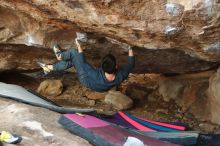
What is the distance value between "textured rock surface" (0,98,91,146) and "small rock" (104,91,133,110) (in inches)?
119

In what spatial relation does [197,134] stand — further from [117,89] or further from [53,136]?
[117,89]

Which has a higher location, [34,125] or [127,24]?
[127,24]

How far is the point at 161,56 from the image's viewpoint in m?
7.51

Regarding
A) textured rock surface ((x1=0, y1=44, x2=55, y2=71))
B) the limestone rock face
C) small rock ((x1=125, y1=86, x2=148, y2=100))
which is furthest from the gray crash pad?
small rock ((x1=125, y1=86, x2=148, y2=100))

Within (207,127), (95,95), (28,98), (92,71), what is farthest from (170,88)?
(28,98)

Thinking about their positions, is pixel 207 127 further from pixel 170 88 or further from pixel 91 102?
pixel 91 102

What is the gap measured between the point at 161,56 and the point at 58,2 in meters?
2.43

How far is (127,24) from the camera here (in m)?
5.77

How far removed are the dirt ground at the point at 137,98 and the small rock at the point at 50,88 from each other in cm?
15

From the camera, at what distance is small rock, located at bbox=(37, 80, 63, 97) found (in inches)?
399

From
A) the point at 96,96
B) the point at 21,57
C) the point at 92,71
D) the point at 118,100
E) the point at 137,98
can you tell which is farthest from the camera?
the point at 96,96

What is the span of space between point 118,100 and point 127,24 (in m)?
3.81

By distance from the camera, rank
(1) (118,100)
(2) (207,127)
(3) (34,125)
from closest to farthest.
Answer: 1. (3) (34,125)
2. (2) (207,127)
3. (1) (118,100)

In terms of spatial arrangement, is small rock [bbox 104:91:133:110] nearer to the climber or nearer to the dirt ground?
the dirt ground
